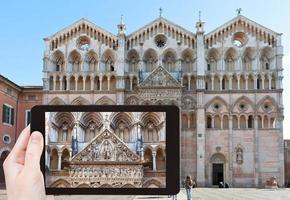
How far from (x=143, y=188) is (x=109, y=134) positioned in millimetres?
1249

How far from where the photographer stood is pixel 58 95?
2079 inches

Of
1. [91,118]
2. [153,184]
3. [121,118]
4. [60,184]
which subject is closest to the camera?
[60,184]

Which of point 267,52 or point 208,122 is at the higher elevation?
point 267,52

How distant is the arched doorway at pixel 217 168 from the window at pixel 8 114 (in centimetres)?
2238

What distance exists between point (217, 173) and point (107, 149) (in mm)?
47076

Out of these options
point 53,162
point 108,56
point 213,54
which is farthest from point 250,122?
point 53,162

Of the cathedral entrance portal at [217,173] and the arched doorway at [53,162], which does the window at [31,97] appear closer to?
the cathedral entrance portal at [217,173]

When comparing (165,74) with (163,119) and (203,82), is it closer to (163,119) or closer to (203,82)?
(203,82)

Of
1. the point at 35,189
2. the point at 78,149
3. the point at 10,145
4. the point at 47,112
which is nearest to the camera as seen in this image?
the point at 35,189

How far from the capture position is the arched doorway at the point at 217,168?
50594 mm

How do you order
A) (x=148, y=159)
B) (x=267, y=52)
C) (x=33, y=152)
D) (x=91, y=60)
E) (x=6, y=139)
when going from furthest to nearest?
(x=91, y=60) → (x=267, y=52) → (x=6, y=139) → (x=148, y=159) → (x=33, y=152)

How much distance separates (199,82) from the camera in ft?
171

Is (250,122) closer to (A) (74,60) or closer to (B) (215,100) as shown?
(B) (215,100)

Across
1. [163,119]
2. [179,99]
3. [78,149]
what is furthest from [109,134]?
[179,99]
